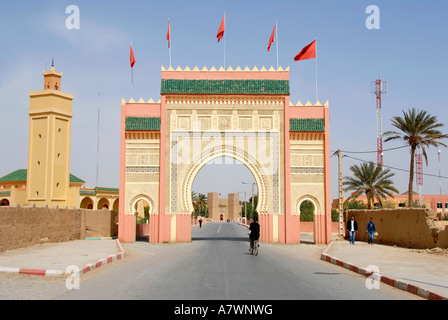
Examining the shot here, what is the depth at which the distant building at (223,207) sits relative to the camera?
136 meters

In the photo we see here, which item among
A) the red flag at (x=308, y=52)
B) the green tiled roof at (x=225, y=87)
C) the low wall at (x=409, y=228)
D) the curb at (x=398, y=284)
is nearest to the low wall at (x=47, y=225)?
the green tiled roof at (x=225, y=87)

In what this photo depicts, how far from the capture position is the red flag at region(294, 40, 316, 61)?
26.9 metres

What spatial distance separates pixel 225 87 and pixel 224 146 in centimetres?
315

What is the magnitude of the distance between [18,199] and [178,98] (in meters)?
21.9

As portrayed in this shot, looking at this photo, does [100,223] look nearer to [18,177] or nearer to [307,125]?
[307,125]

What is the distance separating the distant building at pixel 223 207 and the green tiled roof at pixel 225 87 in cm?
11006

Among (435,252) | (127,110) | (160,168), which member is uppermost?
(127,110)

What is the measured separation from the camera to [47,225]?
2312cm

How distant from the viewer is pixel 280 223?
84.5ft

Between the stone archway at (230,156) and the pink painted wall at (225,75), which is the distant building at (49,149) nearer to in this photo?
the stone archway at (230,156)
